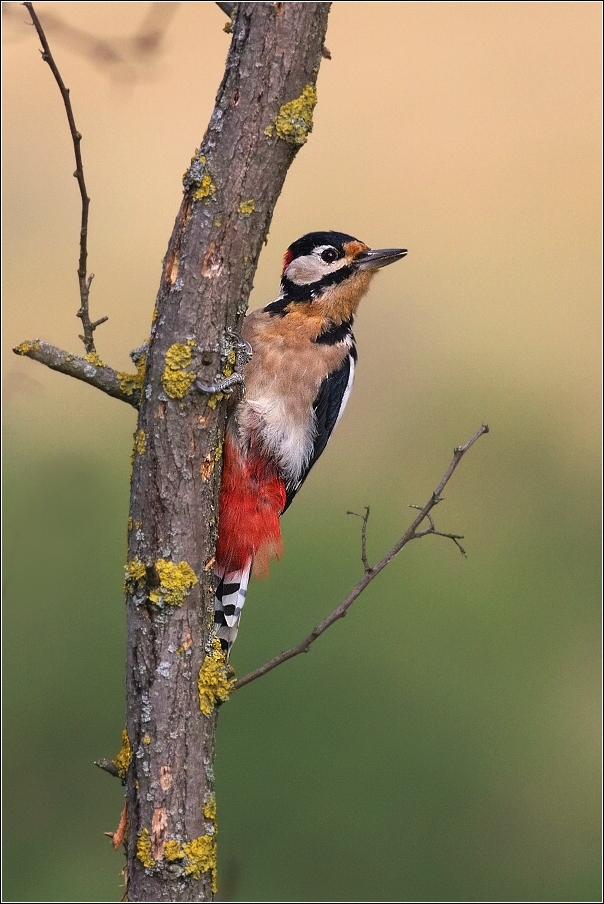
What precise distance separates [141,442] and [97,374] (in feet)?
0.81

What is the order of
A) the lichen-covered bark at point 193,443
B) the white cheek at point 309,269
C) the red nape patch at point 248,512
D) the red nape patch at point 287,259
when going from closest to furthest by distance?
the lichen-covered bark at point 193,443 → the red nape patch at point 248,512 → the white cheek at point 309,269 → the red nape patch at point 287,259

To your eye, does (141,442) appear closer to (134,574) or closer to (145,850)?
(134,574)

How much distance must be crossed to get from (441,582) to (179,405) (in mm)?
4393

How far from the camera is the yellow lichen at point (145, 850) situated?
2.57m

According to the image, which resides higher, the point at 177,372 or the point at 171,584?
the point at 177,372

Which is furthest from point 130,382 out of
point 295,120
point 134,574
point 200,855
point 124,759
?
point 200,855

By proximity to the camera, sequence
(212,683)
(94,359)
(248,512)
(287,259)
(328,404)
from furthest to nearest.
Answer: (287,259)
(328,404)
(248,512)
(94,359)
(212,683)

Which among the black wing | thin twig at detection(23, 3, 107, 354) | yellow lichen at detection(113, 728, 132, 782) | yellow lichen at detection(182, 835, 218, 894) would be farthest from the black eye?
yellow lichen at detection(182, 835, 218, 894)

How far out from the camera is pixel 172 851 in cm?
257

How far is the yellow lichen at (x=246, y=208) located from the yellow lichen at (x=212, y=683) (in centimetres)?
112

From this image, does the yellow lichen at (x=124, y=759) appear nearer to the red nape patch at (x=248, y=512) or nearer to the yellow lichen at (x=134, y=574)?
the yellow lichen at (x=134, y=574)

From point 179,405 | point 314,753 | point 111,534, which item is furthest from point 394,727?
point 179,405

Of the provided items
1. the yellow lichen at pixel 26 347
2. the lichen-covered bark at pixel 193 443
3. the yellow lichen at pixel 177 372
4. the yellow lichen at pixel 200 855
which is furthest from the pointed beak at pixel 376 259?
the yellow lichen at pixel 200 855

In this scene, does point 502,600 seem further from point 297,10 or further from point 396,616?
point 297,10
